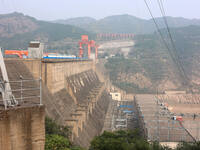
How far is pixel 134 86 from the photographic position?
6406cm

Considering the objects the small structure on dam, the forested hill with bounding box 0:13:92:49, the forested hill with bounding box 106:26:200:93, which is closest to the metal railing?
the small structure on dam

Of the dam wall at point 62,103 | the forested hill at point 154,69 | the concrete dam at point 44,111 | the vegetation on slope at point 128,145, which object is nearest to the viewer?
the concrete dam at point 44,111

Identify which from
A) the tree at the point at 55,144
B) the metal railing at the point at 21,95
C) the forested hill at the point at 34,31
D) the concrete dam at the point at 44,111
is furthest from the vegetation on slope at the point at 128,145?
the forested hill at the point at 34,31

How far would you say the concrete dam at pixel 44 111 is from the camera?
529 cm

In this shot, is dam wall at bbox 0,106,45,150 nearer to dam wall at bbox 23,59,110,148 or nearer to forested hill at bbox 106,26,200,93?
dam wall at bbox 23,59,110,148

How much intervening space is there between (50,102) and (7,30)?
11238 cm

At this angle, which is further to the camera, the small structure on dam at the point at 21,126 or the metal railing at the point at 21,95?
the metal railing at the point at 21,95

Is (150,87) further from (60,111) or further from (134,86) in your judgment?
(60,111)

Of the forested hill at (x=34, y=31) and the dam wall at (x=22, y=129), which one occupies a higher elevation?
the forested hill at (x=34, y=31)

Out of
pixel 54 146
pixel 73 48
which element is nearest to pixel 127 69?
pixel 73 48

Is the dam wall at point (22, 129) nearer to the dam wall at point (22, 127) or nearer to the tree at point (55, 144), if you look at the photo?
the dam wall at point (22, 127)

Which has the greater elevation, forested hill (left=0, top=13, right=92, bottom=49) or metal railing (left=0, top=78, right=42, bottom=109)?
forested hill (left=0, top=13, right=92, bottom=49)

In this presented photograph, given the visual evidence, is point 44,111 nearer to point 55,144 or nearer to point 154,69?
point 55,144

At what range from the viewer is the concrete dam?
17.3 feet
